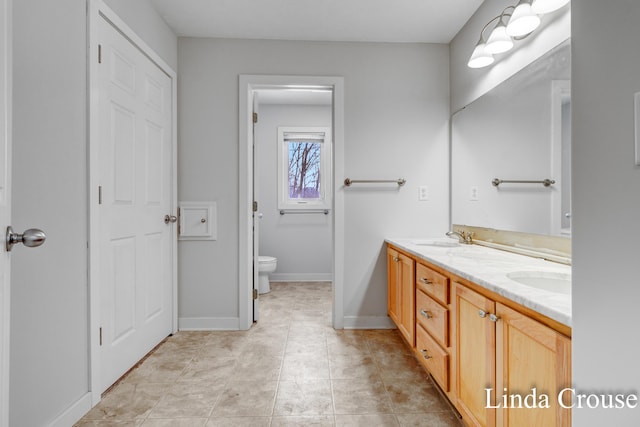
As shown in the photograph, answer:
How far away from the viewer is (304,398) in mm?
1745

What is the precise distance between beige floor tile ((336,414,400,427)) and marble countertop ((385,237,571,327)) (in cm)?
73

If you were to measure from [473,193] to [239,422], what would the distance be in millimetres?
2019

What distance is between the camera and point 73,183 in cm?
154

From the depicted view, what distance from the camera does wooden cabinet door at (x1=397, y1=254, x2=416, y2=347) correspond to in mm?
2092

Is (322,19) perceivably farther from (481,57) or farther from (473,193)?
(473,193)

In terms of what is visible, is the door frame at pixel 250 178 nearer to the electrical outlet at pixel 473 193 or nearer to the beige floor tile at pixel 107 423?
the electrical outlet at pixel 473 193

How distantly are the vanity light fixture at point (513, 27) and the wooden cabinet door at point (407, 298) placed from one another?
130cm

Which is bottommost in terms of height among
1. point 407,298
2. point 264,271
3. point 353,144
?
point 264,271

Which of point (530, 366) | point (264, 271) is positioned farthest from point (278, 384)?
point (264, 271)

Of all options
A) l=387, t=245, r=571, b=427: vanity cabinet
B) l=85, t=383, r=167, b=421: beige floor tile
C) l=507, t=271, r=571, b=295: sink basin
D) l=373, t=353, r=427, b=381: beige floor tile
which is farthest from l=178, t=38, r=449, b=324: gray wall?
l=507, t=271, r=571, b=295: sink basin

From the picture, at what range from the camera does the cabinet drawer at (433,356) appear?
1580 millimetres

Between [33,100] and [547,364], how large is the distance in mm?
1905

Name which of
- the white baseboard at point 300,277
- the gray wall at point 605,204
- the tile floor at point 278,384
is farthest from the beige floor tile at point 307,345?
the white baseboard at point 300,277

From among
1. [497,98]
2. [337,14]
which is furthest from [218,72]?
[497,98]
